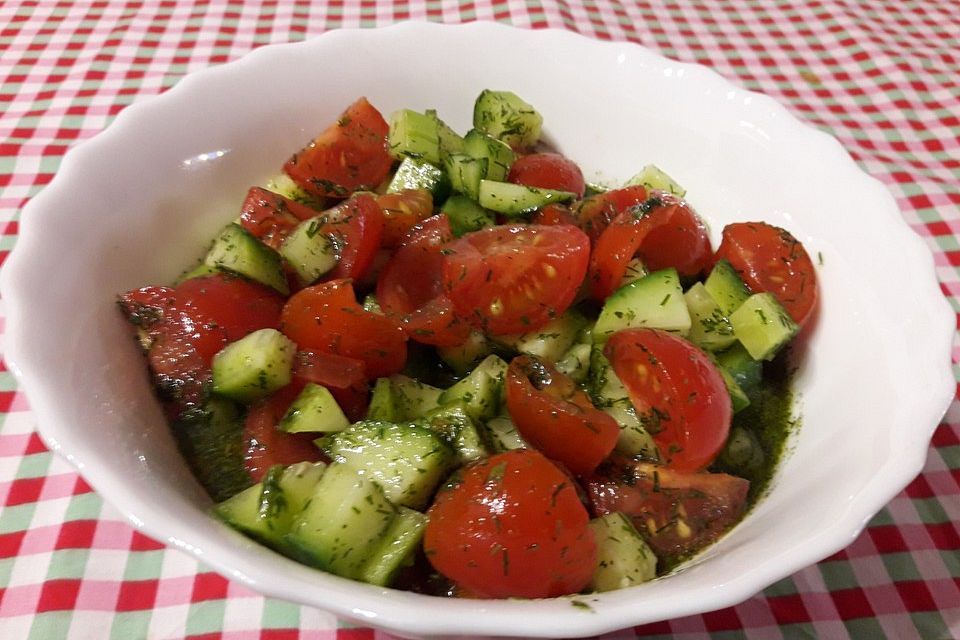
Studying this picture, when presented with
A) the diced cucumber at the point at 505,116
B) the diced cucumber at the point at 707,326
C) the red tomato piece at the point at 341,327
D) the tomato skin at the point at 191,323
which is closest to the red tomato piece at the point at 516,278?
the red tomato piece at the point at 341,327

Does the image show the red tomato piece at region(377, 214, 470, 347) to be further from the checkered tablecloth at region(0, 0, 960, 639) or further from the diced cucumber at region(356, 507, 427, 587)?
the checkered tablecloth at region(0, 0, 960, 639)

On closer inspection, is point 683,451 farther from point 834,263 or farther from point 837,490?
point 834,263

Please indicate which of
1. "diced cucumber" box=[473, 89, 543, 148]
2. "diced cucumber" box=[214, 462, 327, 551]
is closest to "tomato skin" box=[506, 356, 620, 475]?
"diced cucumber" box=[214, 462, 327, 551]

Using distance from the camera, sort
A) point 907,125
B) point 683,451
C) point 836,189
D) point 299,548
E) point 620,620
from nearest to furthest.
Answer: point 620,620, point 299,548, point 683,451, point 836,189, point 907,125

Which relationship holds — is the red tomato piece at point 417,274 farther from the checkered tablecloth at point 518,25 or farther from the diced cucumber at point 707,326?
the checkered tablecloth at point 518,25

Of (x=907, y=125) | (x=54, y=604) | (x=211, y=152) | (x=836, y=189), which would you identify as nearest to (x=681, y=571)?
(x=836, y=189)

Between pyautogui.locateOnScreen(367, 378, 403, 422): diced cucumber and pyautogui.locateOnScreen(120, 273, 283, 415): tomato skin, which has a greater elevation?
pyautogui.locateOnScreen(120, 273, 283, 415): tomato skin
